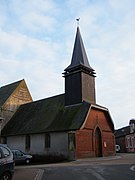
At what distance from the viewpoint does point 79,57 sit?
3350cm

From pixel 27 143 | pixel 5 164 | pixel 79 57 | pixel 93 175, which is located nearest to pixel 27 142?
pixel 27 143

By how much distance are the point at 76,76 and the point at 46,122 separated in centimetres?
673

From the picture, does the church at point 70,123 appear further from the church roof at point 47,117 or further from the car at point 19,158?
the car at point 19,158

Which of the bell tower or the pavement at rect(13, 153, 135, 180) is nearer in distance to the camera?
the pavement at rect(13, 153, 135, 180)

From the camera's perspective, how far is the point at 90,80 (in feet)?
107

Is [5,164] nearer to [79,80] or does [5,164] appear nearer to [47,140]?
[47,140]

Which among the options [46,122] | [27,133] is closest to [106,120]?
[46,122]

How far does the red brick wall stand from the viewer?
26922mm

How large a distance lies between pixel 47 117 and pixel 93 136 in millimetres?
6197

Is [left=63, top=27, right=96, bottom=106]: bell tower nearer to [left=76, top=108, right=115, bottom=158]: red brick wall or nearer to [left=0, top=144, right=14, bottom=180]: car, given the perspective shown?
[left=76, top=108, right=115, bottom=158]: red brick wall

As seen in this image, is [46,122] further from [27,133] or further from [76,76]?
[76,76]

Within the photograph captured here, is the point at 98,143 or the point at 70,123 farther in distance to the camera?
the point at 98,143

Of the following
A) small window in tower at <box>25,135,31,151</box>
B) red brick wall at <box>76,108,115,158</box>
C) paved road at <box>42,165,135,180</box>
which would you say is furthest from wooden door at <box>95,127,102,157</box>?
paved road at <box>42,165,135,180</box>

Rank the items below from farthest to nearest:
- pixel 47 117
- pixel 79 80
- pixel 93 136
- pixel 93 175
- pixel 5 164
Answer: pixel 47 117, pixel 79 80, pixel 93 136, pixel 93 175, pixel 5 164
